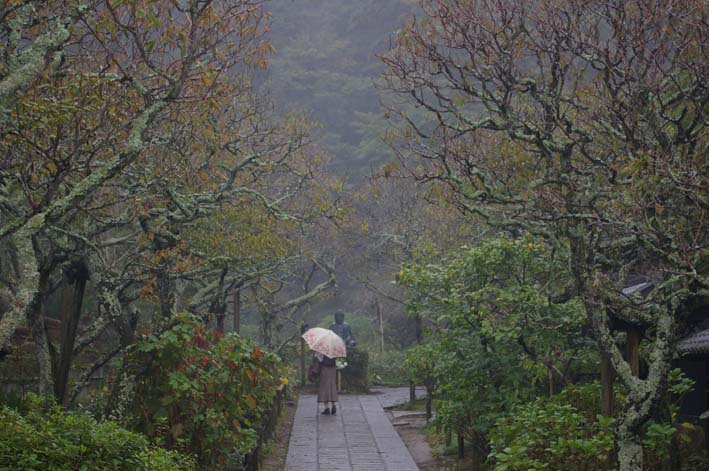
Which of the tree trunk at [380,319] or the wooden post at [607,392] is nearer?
the wooden post at [607,392]

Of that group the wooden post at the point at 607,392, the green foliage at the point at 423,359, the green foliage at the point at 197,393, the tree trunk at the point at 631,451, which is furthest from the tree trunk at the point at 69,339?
the tree trunk at the point at 631,451

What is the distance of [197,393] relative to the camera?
9.15m

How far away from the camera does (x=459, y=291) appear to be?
1115 centimetres

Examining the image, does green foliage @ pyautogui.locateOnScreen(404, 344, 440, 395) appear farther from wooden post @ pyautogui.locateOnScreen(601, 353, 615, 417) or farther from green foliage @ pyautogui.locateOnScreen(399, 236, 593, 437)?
wooden post @ pyautogui.locateOnScreen(601, 353, 615, 417)

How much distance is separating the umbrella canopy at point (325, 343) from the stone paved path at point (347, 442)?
1.39 m

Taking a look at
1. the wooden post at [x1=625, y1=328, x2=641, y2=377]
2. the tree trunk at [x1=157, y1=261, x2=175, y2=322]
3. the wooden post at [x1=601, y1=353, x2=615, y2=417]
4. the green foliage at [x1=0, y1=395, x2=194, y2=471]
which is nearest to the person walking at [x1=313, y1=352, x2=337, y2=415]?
the tree trunk at [x1=157, y1=261, x2=175, y2=322]

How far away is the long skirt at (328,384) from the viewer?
63.3 feet

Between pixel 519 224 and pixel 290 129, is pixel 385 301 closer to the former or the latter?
pixel 290 129

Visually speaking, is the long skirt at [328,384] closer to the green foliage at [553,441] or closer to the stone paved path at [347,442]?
the stone paved path at [347,442]

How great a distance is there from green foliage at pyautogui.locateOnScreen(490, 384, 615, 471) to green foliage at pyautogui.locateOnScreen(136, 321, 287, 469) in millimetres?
2738

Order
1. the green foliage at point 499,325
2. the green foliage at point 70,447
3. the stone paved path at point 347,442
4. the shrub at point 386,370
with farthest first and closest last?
the shrub at point 386,370
the stone paved path at point 347,442
the green foliage at point 499,325
the green foliage at point 70,447

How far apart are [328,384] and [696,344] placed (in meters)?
10.7

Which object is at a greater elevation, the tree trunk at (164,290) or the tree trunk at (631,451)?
the tree trunk at (164,290)

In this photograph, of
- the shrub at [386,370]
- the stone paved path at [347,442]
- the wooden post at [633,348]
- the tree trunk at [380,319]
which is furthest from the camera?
the tree trunk at [380,319]
